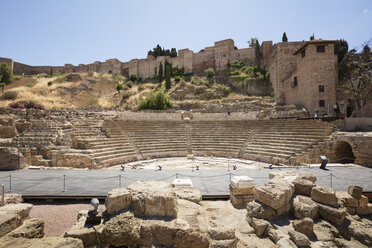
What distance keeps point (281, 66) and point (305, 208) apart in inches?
1167

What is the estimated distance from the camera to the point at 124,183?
7.46m

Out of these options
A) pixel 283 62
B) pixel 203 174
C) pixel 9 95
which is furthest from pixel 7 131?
pixel 283 62

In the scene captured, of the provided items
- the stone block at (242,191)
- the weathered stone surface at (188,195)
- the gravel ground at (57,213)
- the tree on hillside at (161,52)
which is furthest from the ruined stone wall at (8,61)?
the stone block at (242,191)

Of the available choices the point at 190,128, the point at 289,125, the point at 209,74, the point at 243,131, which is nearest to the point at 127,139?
the point at 190,128

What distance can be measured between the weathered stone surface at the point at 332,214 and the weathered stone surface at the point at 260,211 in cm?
140

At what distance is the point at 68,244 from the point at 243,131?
54.0 ft

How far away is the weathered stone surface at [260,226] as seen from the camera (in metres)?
4.29

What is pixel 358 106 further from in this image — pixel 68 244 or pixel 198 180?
pixel 68 244

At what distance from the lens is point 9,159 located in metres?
9.61

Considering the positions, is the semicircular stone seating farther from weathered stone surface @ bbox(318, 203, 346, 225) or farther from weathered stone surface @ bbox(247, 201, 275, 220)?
weathered stone surface @ bbox(247, 201, 275, 220)

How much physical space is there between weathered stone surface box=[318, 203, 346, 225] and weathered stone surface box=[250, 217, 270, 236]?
6.03 ft

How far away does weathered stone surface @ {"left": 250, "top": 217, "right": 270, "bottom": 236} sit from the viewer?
4293 millimetres

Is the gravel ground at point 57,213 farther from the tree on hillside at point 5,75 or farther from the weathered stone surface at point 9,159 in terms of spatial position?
the tree on hillside at point 5,75

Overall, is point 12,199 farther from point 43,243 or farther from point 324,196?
point 324,196
